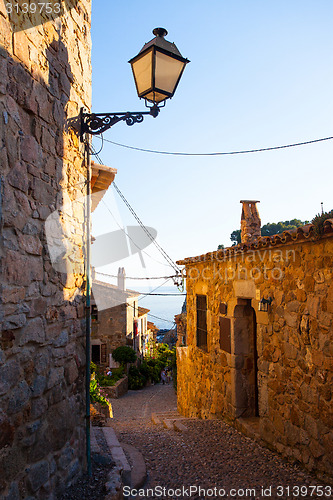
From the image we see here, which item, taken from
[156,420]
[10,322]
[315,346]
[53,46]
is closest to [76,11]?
[53,46]

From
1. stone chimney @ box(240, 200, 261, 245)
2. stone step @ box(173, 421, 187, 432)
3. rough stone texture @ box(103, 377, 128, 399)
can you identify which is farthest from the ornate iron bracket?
rough stone texture @ box(103, 377, 128, 399)

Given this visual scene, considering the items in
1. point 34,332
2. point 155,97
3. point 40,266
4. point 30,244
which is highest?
point 155,97

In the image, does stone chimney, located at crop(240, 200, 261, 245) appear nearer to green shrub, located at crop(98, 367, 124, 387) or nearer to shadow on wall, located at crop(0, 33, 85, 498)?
shadow on wall, located at crop(0, 33, 85, 498)

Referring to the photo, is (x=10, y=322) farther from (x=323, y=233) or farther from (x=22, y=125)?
(x=323, y=233)

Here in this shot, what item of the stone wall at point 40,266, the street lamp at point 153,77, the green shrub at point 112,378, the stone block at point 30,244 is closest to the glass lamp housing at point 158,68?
the street lamp at point 153,77

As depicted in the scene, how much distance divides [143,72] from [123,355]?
1572 centimetres

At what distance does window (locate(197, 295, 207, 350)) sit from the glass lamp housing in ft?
17.0

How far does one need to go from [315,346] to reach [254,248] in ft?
5.44

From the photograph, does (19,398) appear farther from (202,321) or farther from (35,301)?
(202,321)

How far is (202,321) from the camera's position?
803 cm

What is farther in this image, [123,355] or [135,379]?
[135,379]

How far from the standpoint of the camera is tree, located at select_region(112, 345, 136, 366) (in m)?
17.4

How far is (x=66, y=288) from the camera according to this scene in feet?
9.73

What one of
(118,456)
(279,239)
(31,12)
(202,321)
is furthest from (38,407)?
(202,321)
